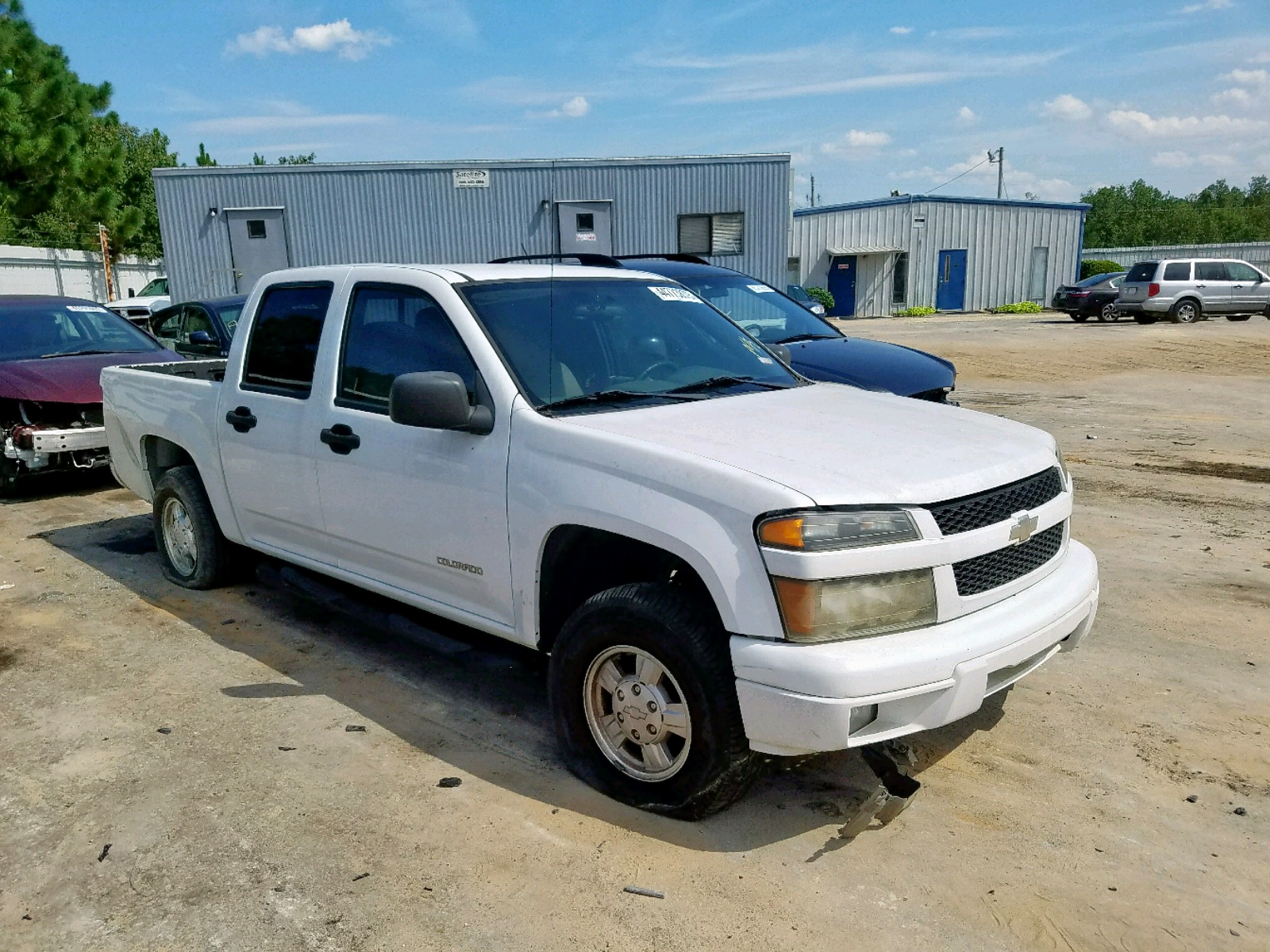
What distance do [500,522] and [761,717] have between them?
1244mm

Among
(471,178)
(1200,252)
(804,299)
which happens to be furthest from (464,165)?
(1200,252)

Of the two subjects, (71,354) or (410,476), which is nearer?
(410,476)

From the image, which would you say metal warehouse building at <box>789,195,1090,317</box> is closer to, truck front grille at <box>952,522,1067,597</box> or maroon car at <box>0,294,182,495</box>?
maroon car at <box>0,294,182,495</box>

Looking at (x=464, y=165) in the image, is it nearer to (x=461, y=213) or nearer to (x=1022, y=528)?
(x=461, y=213)

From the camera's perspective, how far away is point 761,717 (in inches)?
117

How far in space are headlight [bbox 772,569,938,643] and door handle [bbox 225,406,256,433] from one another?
3.16 meters

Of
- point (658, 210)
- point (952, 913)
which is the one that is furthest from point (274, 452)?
point (658, 210)

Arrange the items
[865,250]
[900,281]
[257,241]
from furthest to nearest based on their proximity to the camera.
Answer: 1. [900,281]
2. [865,250]
3. [257,241]

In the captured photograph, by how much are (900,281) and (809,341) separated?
33.8 metres

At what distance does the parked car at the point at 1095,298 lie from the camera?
2881 centimetres

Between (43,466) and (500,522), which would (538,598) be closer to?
(500,522)

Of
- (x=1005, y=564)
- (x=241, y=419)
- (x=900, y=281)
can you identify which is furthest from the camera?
(x=900, y=281)

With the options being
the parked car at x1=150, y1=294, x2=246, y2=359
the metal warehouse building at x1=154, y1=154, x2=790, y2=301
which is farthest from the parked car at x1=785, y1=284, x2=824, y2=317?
the parked car at x1=150, y1=294, x2=246, y2=359

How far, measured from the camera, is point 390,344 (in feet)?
14.4
